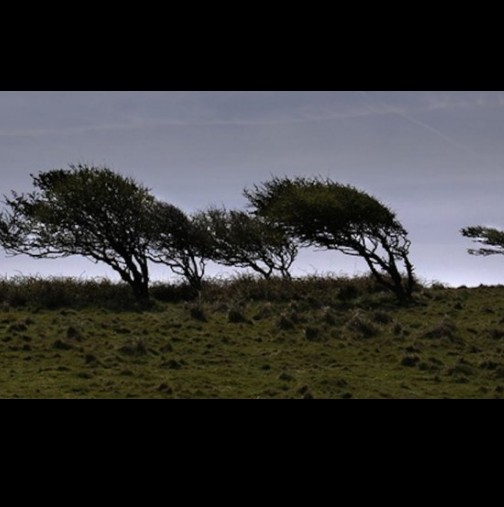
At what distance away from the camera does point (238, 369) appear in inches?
446

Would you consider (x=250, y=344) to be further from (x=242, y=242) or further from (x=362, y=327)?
(x=242, y=242)

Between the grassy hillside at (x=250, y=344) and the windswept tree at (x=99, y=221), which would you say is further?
the windswept tree at (x=99, y=221)

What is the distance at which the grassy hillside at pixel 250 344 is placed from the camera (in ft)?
33.3

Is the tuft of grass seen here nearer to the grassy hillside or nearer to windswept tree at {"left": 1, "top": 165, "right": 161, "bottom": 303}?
the grassy hillside

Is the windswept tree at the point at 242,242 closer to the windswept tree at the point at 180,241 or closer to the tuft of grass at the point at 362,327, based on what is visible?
the windswept tree at the point at 180,241

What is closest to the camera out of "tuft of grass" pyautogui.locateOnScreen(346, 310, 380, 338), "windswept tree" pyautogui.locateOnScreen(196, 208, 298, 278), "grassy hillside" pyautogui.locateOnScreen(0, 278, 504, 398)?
"grassy hillside" pyautogui.locateOnScreen(0, 278, 504, 398)

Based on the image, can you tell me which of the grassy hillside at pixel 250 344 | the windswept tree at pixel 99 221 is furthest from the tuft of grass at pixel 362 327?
the windswept tree at pixel 99 221

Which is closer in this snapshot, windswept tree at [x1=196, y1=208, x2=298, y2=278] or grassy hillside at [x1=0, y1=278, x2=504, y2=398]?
grassy hillside at [x1=0, y1=278, x2=504, y2=398]

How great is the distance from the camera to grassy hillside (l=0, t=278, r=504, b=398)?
10.2 meters

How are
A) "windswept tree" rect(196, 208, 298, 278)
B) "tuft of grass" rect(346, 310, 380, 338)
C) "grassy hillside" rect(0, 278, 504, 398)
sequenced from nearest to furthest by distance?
"grassy hillside" rect(0, 278, 504, 398)
"tuft of grass" rect(346, 310, 380, 338)
"windswept tree" rect(196, 208, 298, 278)

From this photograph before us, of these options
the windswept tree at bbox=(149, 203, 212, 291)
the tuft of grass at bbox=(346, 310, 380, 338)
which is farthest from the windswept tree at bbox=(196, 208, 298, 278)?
the tuft of grass at bbox=(346, 310, 380, 338)

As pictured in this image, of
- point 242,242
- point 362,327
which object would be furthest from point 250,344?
point 242,242

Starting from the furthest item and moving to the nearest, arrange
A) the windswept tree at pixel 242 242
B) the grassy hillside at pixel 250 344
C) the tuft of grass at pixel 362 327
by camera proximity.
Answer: the windswept tree at pixel 242 242 < the tuft of grass at pixel 362 327 < the grassy hillside at pixel 250 344

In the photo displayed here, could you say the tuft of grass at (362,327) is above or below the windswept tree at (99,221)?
below
